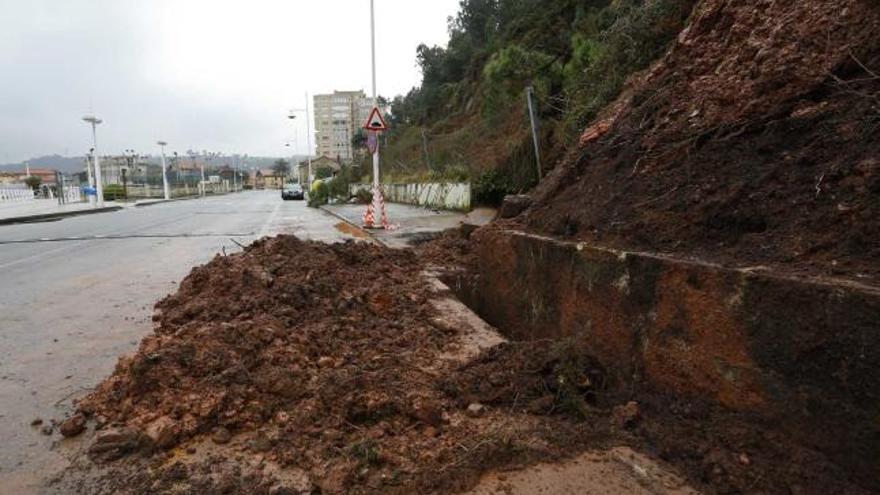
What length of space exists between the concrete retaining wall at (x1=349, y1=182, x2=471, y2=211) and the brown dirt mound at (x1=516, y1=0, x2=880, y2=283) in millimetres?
10926

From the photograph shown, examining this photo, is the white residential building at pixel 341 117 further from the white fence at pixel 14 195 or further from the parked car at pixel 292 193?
the white fence at pixel 14 195

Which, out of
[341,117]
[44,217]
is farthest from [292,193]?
[341,117]

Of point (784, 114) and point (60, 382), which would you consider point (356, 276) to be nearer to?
point (60, 382)

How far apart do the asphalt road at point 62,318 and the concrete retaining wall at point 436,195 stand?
14.5 ft

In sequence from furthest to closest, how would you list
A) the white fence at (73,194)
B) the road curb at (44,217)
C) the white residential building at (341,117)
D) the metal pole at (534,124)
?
1. the white residential building at (341,117)
2. the white fence at (73,194)
3. the road curb at (44,217)
4. the metal pole at (534,124)

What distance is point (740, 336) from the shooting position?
2.46 metres

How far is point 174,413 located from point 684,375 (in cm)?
265

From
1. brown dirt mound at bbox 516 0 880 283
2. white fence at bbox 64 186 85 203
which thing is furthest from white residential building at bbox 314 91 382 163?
brown dirt mound at bbox 516 0 880 283

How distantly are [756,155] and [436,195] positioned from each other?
651 inches

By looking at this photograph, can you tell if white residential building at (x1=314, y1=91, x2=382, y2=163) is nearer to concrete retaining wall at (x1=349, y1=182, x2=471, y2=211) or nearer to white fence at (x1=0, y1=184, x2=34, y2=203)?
white fence at (x1=0, y1=184, x2=34, y2=203)

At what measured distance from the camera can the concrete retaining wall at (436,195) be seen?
16391mm

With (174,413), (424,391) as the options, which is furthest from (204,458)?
(424,391)

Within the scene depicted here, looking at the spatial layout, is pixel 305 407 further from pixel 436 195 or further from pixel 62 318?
pixel 436 195

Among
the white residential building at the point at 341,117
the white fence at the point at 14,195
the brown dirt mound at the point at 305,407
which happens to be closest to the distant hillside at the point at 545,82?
the brown dirt mound at the point at 305,407
